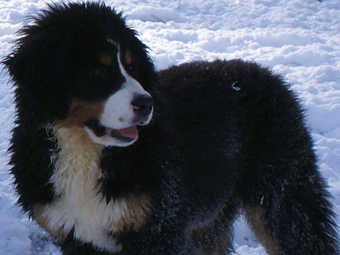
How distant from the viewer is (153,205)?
2918mm

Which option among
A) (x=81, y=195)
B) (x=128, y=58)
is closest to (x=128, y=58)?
(x=128, y=58)

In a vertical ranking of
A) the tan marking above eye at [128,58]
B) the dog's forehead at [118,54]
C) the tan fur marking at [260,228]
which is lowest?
the tan fur marking at [260,228]

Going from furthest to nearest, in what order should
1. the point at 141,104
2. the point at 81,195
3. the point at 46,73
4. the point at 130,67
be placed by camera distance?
the point at 130,67 < the point at 81,195 < the point at 46,73 < the point at 141,104

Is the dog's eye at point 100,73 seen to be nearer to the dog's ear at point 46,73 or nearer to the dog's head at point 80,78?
the dog's head at point 80,78

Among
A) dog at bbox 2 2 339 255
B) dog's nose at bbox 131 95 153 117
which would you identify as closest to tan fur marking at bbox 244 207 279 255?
dog at bbox 2 2 339 255

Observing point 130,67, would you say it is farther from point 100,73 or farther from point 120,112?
point 120,112

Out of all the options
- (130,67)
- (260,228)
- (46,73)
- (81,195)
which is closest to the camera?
(46,73)

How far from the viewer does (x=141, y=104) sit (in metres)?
2.67

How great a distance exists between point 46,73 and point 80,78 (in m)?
0.19

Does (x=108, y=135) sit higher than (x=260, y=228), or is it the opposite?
(x=108, y=135)

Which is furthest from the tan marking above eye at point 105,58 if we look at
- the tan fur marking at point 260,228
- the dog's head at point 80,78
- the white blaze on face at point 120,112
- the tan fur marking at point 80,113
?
the tan fur marking at point 260,228

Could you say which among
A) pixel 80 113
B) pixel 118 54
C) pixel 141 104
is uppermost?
pixel 118 54

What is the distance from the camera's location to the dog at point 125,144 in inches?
110

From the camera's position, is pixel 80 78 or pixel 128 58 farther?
pixel 128 58
